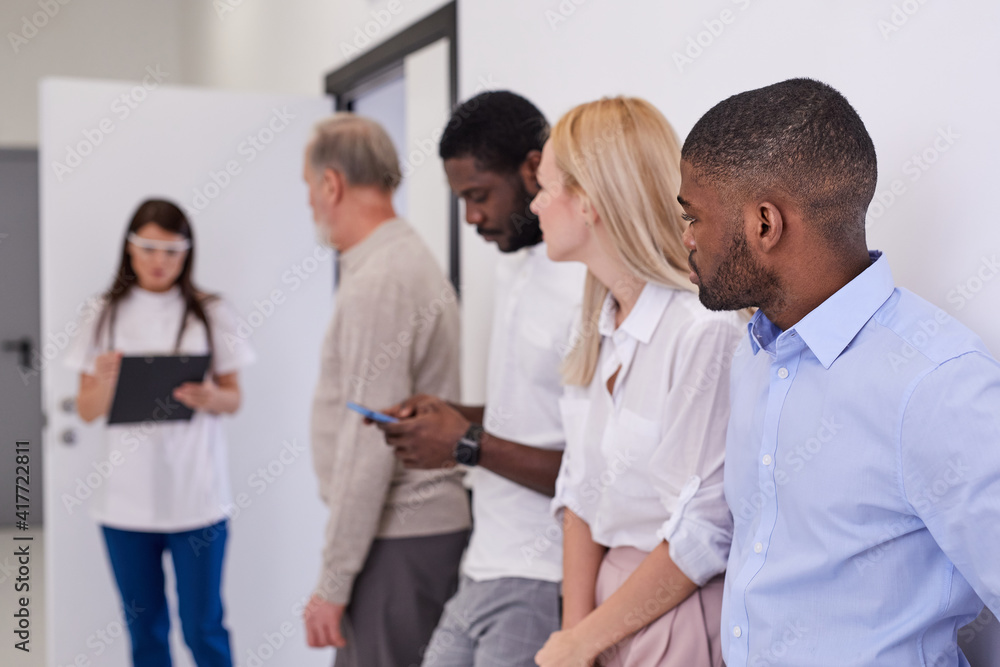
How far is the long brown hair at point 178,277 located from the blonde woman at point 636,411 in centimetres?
179

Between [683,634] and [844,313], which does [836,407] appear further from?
[683,634]

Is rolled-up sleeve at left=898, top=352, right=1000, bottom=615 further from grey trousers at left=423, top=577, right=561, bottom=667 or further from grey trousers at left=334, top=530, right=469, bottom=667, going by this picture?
grey trousers at left=334, top=530, right=469, bottom=667

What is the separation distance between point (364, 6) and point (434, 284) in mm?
1504

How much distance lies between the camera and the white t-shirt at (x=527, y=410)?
149 cm

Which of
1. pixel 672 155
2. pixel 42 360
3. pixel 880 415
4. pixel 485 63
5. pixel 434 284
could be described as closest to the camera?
pixel 880 415

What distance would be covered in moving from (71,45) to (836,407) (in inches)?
203

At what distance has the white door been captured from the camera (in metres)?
2.77

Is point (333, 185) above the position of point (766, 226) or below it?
above

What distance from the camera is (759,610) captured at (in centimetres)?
92

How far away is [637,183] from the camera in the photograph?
3.89ft

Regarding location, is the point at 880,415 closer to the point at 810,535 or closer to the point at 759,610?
the point at 810,535

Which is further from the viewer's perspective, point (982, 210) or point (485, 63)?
point (485, 63)

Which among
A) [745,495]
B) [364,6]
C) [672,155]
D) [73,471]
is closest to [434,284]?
[672,155]

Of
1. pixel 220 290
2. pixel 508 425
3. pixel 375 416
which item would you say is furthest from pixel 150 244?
pixel 508 425
